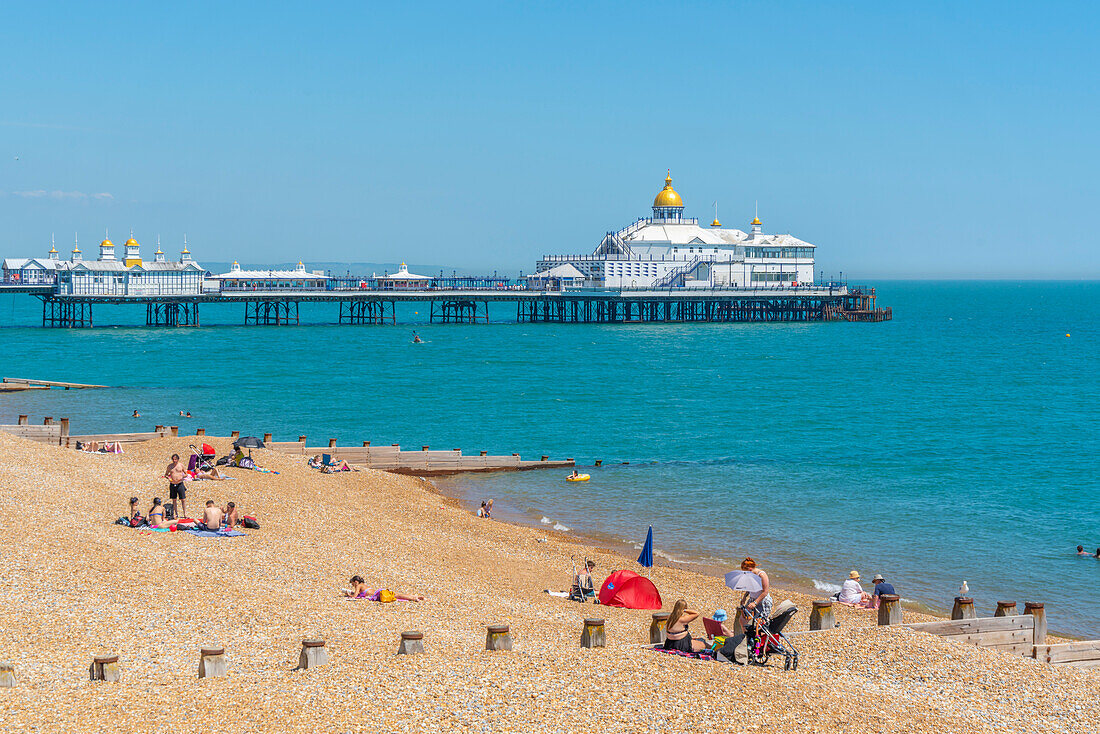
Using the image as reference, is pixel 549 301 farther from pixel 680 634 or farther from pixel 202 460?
pixel 680 634

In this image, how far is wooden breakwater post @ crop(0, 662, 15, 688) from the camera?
11000mm

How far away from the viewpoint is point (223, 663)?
11.8 meters

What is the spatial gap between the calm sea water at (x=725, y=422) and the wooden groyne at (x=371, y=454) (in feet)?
4.25

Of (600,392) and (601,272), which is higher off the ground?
(601,272)

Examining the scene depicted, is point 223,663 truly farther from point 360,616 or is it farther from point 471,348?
point 471,348

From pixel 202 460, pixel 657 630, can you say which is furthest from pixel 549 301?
pixel 657 630

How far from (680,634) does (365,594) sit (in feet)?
17.7

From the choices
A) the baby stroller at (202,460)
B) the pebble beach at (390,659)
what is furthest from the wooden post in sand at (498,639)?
the baby stroller at (202,460)

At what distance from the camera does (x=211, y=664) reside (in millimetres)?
11648

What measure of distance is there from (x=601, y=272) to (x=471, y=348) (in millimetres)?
31335

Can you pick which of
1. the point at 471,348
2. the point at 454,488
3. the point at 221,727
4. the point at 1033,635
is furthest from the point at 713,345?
the point at 221,727

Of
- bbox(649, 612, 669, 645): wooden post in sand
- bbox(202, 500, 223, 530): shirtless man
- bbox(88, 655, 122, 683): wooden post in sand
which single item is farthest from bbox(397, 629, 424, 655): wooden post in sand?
bbox(202, 500, 223, 530): shirtless man

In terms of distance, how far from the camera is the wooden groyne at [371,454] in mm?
30594

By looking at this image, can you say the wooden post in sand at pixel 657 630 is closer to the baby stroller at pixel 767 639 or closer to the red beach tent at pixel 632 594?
the baby stroller at pixel 767 639
